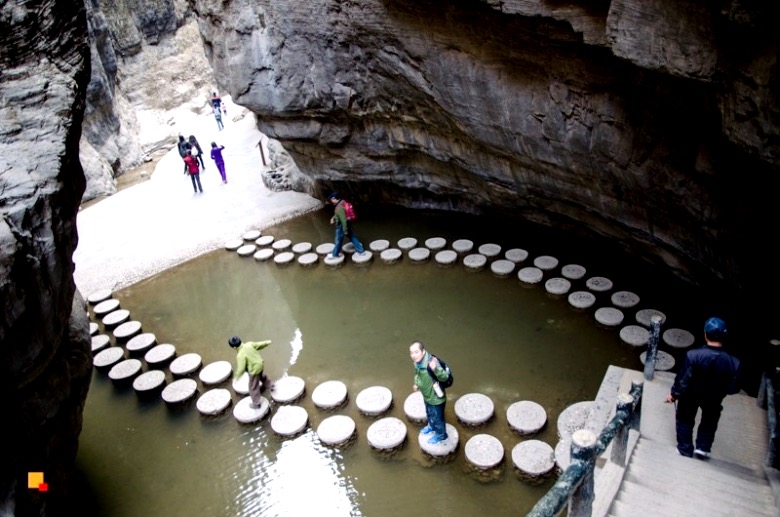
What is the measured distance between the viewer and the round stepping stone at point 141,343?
9.41 metres

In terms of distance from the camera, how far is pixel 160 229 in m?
14.1

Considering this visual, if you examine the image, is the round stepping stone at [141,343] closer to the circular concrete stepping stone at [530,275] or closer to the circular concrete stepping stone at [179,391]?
the circular concrete stepping stone at [179,391]

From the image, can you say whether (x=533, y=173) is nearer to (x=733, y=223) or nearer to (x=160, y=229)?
(x=733, y=223)

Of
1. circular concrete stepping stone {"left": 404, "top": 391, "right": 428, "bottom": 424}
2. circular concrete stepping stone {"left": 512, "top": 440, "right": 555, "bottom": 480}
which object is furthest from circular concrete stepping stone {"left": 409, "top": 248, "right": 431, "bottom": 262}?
circular concrete stepping stone {"left": 512, "top": 440, "right": 555, "bottom": 480}

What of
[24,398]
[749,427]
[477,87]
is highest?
[477,87]

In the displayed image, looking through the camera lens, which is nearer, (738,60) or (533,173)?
(738,60)

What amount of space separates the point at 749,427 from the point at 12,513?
695 cm

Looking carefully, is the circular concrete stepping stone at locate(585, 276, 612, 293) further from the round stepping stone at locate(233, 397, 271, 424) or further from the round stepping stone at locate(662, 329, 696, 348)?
the round stepping stone at locate(233, 397, 271, 424)

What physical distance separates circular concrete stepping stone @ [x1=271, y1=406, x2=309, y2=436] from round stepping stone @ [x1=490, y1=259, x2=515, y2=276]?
4.71m

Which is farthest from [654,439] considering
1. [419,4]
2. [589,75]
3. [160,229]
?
[160,229]

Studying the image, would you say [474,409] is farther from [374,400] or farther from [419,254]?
[419,254]

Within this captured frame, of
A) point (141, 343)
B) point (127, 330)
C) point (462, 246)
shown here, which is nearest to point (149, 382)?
point (141, 343)

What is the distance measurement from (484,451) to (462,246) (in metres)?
5.35

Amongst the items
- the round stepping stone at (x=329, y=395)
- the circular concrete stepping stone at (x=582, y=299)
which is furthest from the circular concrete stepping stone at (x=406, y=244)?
the round stepping stone at (x=329, y=395)
